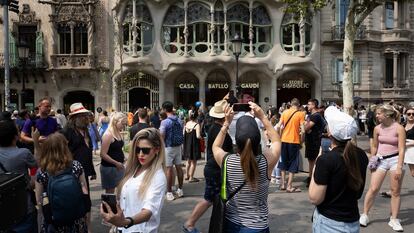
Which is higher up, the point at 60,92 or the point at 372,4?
the point at 372,4

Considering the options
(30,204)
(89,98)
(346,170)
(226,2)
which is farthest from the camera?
(89,98)

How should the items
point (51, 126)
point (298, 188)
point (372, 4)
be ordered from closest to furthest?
point (51, 126)
point (298, 188)
point (372, 4)

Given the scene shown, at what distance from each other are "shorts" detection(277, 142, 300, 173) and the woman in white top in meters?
5.97

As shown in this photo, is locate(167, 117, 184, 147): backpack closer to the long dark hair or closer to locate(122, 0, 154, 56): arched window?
the long dark hair

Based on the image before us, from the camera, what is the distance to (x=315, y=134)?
30.8 ft

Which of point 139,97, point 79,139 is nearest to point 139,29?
point 139,97

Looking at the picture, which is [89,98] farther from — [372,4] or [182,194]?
[182,194]

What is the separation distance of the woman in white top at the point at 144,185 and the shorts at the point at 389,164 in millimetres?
4218

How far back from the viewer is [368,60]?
29.2m

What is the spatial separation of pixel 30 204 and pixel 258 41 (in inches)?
980

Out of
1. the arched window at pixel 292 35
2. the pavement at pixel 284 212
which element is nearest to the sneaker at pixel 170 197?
the pavement at pixel 284 212

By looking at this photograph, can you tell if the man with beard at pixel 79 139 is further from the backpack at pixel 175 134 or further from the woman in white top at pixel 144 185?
the woman in white top at pixel 144 185

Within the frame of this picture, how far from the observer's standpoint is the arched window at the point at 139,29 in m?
27.0

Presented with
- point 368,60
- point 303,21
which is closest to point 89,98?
point 303,21
